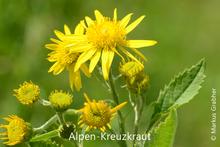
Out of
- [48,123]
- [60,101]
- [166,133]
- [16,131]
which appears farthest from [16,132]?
[166,133]

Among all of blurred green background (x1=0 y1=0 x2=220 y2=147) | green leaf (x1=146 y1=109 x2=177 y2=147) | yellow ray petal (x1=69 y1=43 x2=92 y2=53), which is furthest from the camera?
blurred green background (x1=0 y1=0 x2=220 y2=147)

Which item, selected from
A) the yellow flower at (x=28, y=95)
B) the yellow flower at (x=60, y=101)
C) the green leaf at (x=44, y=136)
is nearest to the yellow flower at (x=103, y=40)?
the yellow flower at (x=60, y=101)

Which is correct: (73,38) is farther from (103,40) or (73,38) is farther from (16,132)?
(16,132)

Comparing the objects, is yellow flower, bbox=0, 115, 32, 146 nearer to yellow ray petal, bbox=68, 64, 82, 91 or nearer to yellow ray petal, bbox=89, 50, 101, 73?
yellow ray petal, bbox=68, 64, 82, 91

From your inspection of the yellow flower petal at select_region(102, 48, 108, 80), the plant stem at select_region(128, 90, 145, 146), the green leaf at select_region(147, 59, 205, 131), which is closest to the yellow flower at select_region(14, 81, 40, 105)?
the yellow flower petal at select_region(102, 48, 108, 80)

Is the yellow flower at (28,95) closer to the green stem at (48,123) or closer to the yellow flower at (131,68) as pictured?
the green stem at (48,123)
